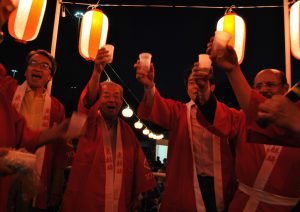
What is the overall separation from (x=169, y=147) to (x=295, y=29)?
270 cm

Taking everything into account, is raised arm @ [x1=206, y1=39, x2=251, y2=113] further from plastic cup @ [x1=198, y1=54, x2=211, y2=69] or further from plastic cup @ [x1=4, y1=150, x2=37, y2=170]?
plastic cup @ [x1=4, y1=150, x2=37, y2=170]

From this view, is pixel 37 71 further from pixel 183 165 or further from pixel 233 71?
pixel 233 71

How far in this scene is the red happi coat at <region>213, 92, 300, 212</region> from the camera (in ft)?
8.33

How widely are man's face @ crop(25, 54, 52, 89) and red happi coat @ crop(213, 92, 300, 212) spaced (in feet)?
6.63

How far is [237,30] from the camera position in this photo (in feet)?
16.9

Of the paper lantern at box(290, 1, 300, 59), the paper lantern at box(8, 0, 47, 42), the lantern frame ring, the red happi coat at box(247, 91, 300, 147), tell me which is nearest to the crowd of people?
the red happi coat at box(247, 91, 300, 147)

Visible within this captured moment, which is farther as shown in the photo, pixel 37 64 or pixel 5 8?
pixel 37 64

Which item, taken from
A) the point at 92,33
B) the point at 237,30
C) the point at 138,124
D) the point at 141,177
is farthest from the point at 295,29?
the point at 138,124

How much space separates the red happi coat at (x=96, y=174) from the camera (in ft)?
10.5

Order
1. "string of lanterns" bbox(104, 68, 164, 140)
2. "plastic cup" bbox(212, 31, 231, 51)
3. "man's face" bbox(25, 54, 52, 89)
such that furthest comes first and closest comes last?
"string of lanterns" bbox(104, 68, 164, 140) < "man's face" bbox(25, 54, 52, 89) < "plastic cup" bbox(212, 31, 231, 51)

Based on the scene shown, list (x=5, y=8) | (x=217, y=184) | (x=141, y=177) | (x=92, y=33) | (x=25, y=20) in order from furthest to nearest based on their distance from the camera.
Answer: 1. (x=92, y=33)
2. (x=25, y=20)
3. (x=141, y=177)
4. (x=217, y=184)
5. (x=5, y=8)

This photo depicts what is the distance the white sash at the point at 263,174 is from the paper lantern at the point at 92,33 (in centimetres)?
357

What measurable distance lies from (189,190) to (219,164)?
39cm

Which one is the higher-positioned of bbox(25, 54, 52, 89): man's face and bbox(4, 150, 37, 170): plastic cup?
bbox(25, 54, 52, 89): man's face
